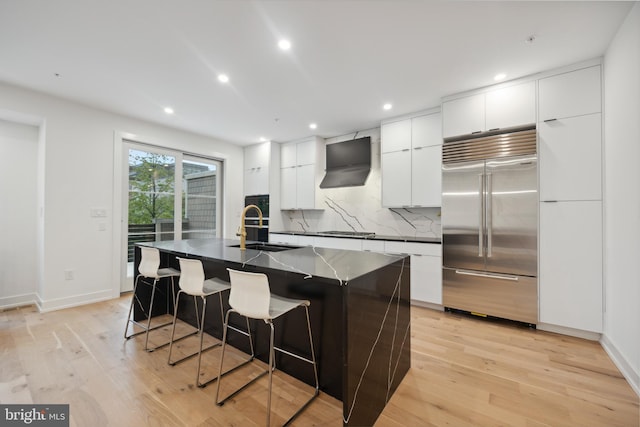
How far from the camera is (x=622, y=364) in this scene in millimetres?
2008

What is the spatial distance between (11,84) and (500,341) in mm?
5858

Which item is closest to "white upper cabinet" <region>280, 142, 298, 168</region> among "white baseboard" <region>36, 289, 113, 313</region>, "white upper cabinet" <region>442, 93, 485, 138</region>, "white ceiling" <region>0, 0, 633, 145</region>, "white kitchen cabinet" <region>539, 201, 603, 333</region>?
"white ceiling" <region>0, 0, 633, 145</region>

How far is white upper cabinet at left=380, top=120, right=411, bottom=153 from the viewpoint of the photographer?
3779 mm

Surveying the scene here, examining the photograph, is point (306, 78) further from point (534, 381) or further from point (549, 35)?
point (534, 381)

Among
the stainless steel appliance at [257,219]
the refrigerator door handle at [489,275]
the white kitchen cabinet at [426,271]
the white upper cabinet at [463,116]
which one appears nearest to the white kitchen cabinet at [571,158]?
the white upper cabinet at [463,116]

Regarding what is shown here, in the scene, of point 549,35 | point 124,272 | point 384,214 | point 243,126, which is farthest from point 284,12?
point 124,272

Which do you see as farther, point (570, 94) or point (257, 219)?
point (257, 219)

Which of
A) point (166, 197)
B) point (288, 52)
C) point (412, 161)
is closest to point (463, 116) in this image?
point (412, 161)

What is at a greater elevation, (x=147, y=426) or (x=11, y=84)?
(x=11, y=84)

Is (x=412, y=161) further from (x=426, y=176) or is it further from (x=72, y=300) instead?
(x=72, y=300)

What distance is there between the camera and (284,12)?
191 cm

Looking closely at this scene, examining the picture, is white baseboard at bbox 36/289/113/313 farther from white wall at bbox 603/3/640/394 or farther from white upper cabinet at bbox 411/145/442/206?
white wall at bbox 603/3/640/394

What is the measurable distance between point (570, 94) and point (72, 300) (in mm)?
6066

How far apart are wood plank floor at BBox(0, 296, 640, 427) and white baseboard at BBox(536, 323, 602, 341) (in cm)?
7
